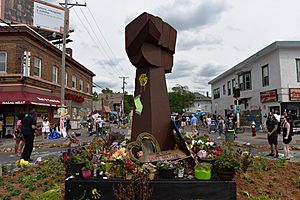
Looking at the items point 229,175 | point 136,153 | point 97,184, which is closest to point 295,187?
point 229,175

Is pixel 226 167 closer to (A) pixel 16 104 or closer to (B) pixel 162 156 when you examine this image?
(B) pixel 162 156

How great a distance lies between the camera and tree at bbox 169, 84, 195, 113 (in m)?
66.9

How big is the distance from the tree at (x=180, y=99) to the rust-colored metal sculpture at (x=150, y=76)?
5922 cm

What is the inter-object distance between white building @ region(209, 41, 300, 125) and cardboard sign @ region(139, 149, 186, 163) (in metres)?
16.7

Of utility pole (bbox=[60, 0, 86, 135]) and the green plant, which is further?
utility pole (bbox=[60, 0, 86, 135])

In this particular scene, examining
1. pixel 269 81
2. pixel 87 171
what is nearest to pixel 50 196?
pixel 87 171

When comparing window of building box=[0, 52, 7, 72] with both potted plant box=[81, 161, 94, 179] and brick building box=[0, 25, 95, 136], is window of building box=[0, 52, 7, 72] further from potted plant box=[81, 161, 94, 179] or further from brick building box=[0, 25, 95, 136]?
potted plant box=[81, 161, 94, 179]

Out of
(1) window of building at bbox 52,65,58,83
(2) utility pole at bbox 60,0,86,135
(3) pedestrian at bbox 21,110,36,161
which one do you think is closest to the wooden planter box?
(3) pedestrian at bbox 21,110,36,161

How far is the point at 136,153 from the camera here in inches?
247

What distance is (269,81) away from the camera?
22.1 meters

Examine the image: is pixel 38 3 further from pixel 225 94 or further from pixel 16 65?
pixel 225 94

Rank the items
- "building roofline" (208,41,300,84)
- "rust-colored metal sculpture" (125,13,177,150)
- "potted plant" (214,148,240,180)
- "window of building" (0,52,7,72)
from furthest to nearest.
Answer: "building roofline" (208,41,300,84)
"window of building" (0,52,7,72)
"rust-colored metal sculpture" (125,13,177,150)
"potted plant" (214,148,240,180)

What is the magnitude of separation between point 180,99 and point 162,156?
203 feet

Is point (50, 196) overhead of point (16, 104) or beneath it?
beneath
